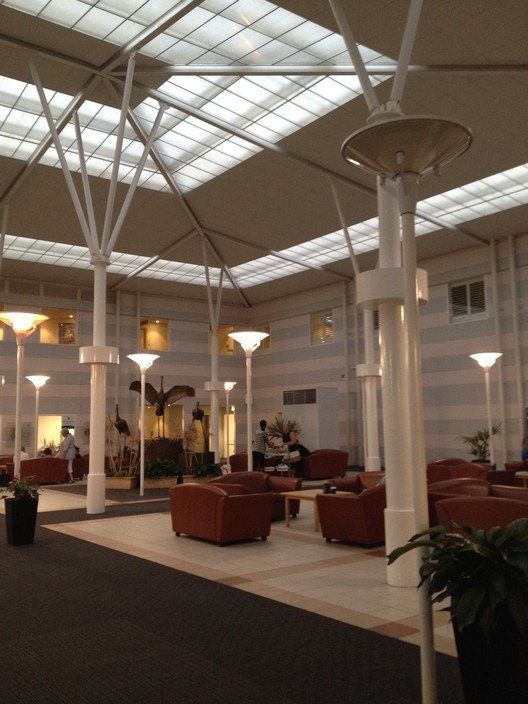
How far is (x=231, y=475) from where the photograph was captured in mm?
11664

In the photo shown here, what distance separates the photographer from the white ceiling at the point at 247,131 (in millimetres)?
11570

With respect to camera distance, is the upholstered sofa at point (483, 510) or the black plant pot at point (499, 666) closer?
the black plant pot at point (499, 666)

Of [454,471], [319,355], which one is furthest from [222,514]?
[319,355]

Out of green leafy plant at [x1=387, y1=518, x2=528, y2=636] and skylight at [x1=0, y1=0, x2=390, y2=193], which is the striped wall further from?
green leafy plant at [x1=387, y1=518, x2=528, y2=636]

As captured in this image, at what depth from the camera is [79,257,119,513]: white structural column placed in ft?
42.1

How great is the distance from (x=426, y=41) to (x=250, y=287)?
17546 millimetres

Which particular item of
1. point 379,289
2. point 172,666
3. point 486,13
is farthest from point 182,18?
point 172,666

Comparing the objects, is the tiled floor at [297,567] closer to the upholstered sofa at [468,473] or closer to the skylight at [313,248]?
the upholstered sofa at [468,473]

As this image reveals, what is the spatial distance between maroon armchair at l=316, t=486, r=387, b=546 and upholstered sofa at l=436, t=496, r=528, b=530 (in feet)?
3.47

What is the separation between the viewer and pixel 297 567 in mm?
7727

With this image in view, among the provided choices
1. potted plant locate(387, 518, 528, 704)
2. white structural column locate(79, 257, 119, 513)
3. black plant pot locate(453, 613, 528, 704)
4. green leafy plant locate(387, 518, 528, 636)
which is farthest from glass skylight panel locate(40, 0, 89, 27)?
black plant pot locate(453, 613, 528, 704)

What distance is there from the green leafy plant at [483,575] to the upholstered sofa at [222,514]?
5.87 metres

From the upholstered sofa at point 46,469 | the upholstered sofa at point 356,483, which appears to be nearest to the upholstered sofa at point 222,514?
the upholstered sofa at point 356,483

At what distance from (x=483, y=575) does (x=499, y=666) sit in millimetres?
438
